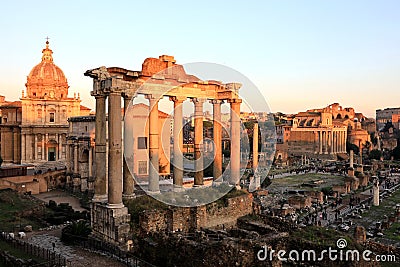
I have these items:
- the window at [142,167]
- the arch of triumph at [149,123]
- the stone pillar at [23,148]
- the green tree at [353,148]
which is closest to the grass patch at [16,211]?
the arch of triumph at [149,123]

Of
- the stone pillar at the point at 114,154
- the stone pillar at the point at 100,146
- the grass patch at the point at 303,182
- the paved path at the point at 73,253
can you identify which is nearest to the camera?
the paved path at the point at 73,253

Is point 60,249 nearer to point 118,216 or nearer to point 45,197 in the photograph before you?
point 118,216

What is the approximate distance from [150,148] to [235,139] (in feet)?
16.1

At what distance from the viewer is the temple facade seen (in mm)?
45062

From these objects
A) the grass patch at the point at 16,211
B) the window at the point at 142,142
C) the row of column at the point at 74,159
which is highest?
the window at the point at 142,142

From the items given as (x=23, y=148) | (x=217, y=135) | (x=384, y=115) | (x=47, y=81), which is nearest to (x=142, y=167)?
(x=23, y=148)

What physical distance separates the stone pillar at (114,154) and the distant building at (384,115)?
166 m

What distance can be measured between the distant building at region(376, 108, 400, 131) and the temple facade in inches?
5786

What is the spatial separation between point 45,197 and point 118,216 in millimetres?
21463

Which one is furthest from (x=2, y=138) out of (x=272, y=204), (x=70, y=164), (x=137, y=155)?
(x=272, y=204)

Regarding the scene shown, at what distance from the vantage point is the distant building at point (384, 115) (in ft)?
534

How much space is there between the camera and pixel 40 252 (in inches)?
556

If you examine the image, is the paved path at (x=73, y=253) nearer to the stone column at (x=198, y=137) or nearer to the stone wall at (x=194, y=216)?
the stone wall at (x=194, y=216)

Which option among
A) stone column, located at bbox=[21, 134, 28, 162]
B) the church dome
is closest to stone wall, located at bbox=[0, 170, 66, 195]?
stone column, located at bbox=[21, 134, 28, 162]
